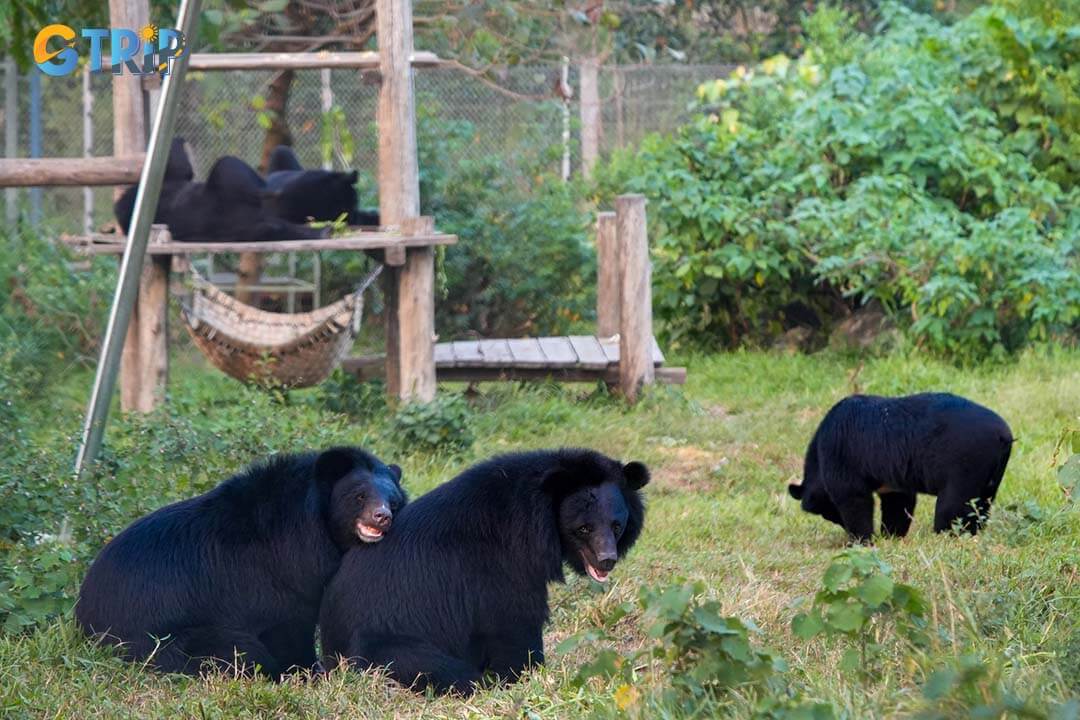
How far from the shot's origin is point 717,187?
37.3 ft

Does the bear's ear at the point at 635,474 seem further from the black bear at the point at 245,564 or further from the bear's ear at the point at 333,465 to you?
the bear's ear at the point at 333,465

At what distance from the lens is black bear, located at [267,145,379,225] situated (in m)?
9.33

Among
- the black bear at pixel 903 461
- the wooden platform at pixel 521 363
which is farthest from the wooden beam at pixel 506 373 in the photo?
the black bear at pixel 903 461

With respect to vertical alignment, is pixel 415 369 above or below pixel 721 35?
below

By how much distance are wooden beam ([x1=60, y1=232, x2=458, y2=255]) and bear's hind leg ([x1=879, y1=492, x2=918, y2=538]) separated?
10.1 feet

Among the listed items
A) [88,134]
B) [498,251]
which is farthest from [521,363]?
[88,134]

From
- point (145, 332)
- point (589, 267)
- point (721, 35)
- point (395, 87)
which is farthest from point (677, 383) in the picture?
point (721, 35)

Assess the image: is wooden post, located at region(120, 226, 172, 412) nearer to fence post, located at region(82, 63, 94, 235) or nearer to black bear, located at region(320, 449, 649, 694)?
fence post, located at region(82, 63, 94, 235)

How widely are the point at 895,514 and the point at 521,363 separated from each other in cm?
327

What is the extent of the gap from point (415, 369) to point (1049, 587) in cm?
466

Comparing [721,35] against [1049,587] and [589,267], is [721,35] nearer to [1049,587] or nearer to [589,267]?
[589,267]

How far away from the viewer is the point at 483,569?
14.0 ft

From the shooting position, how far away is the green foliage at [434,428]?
26.1 feet

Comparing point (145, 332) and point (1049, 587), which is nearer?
point (1049, 587)
